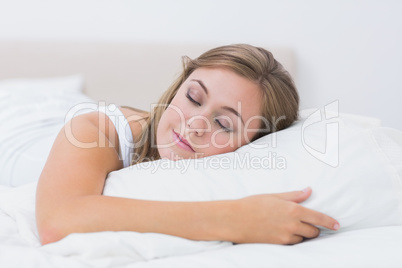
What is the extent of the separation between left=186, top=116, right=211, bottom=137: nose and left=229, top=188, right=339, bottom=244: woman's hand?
0.30 metres

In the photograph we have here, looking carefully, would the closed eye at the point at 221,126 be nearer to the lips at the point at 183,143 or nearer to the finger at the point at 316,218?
the lips at the point at 183,143

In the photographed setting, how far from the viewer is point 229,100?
1103mm

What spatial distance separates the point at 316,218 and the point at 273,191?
0.32ft

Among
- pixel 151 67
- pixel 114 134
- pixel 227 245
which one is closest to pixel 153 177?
pixel 227 245

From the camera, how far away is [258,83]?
3.83 feet

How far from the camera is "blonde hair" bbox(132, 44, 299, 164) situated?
3.82ft

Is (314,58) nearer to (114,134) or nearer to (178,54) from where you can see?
(178,54)

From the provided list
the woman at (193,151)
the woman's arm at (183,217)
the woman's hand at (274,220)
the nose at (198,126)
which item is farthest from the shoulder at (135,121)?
the woman's hand at (274,220)

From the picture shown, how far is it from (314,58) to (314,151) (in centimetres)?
134

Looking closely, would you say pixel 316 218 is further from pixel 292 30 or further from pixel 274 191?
pixel 292 30

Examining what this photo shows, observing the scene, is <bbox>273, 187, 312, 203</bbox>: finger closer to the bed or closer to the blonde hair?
the bed

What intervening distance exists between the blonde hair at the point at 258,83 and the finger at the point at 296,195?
0.38 metres

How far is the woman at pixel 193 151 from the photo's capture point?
791mm

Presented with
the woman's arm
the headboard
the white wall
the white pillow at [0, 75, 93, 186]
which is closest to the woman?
the woman's arm
